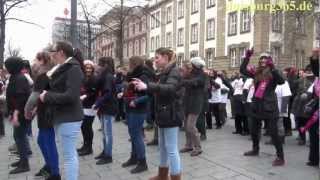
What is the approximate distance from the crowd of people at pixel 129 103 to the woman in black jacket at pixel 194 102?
2 centimetres

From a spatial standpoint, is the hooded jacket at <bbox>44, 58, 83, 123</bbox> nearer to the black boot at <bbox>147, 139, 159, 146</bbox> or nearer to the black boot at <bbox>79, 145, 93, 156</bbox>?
the black boot at <bbox>79, 145, 93, 156</bbox>

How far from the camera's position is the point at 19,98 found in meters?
7.07

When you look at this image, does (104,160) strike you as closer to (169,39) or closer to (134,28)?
(169,39)

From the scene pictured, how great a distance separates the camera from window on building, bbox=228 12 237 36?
43225 millimetres

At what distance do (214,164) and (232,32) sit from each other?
37048 millimetres

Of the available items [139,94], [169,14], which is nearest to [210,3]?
[169,14]

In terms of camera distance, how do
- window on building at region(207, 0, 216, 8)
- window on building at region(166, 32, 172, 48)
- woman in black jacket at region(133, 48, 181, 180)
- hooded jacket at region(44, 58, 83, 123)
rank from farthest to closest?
1. window on building at region(166, 32, 172, 48)
2. window on building at region(207, 0, 216, 8)
3. woman in black jacket at region(133, 48, 181, 180)
4. hooded jacket at region(44, 58, 83, 123)

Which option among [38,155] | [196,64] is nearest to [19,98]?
[38,155]

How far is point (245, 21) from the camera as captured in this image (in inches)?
1649

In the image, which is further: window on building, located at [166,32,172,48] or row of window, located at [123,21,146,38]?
row of window, located at [123,21,146,38]

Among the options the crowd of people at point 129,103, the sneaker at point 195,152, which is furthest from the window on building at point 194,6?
the sneaker at point 195,152

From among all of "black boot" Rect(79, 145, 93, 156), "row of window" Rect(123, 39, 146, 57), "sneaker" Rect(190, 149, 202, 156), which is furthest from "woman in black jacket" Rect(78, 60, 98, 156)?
"row of window" Rect(123, 39, 146, 57)

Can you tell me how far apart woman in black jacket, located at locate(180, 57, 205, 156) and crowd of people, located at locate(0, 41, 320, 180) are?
2 cm

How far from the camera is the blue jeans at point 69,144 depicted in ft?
17.4
